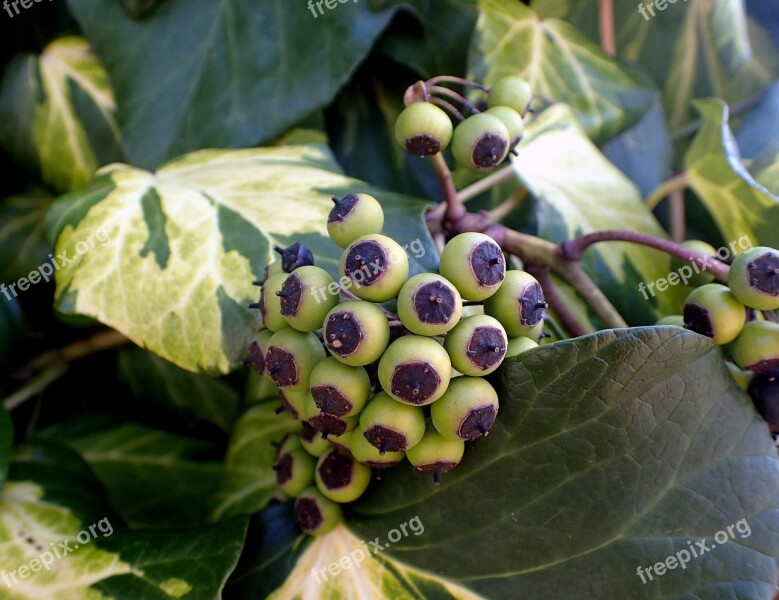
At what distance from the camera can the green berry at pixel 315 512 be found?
1.41 ft

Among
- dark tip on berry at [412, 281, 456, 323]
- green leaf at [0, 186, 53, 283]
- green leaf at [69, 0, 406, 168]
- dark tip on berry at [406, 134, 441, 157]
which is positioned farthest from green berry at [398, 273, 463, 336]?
green leaf at [0, 186, 53, 283]

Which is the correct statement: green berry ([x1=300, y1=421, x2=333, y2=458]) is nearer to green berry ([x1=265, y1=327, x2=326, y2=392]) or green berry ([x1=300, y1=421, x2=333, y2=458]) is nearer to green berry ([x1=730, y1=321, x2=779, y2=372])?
green berry ([x1=265, y1=327, x2=326, y2=392])

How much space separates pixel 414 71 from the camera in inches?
28.8

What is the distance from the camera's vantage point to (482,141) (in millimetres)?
418

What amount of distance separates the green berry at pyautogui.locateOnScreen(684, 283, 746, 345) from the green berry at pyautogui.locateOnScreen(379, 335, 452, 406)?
0.17 metres

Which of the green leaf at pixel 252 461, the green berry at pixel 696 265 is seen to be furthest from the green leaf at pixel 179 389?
the green berry at pixel 696 265

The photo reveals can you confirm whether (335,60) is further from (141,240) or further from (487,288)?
(487,288)

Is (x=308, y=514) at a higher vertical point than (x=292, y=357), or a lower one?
lower

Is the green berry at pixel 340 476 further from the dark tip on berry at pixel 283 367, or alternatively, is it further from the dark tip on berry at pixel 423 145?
the dark tip on berry at pixel 423 145

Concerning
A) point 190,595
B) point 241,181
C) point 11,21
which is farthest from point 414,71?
point 190,595

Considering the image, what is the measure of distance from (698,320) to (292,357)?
0.24m

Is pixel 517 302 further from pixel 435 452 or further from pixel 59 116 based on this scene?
pixel 59 116

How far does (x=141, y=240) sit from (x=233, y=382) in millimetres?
216

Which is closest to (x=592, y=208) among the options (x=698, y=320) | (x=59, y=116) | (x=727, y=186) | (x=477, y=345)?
(x=727, y=186)
